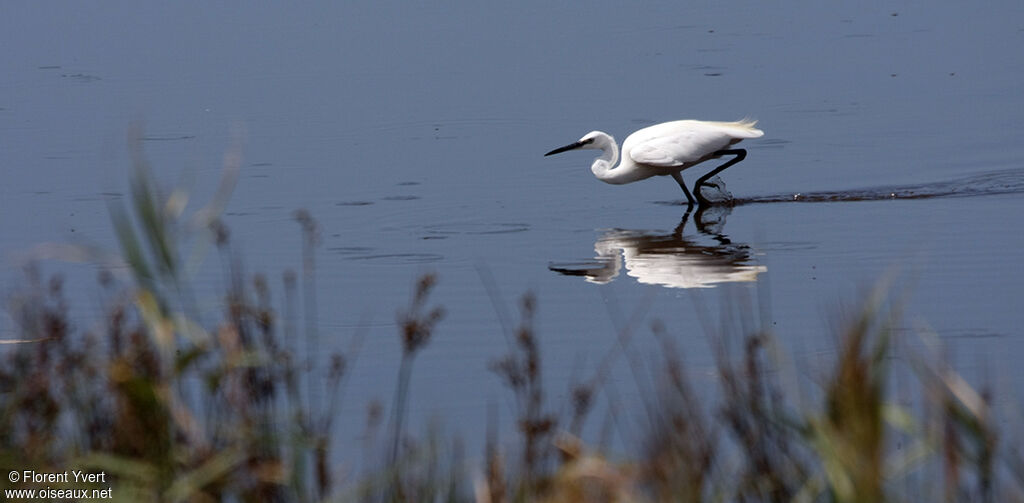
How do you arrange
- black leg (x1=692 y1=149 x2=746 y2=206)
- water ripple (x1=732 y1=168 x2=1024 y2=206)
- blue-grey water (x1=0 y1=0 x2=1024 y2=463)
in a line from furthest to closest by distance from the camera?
black leg (x1=692 y1=149 x2=746 y2=206), water ripple (x1=732 y1=168 x2=1024 y2=206), blue-grey water (x1=0 y1=0 x2=1024 y2=463)

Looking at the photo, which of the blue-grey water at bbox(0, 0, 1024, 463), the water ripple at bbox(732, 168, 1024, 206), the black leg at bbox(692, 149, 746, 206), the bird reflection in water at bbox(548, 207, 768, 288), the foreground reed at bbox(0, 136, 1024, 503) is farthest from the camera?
the black leg at bbox(692, 149, 746, 206)

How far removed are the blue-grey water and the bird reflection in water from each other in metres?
0.03

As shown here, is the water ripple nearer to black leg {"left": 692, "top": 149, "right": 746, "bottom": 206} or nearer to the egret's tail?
black leg {"left": 692, "top": 149, "right": 746, "bottom": 206}

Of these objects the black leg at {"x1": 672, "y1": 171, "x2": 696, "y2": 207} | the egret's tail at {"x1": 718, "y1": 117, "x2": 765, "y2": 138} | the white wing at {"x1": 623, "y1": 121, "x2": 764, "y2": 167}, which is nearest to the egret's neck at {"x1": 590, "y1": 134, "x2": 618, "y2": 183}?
the white wing at {"x1": 623, "y1": 121, "x2": 764, "y2": 167}

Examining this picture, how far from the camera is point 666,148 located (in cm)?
976

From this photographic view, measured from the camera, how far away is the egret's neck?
9812 mm

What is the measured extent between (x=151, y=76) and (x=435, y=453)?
1177 centimetres

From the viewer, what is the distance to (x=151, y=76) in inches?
560

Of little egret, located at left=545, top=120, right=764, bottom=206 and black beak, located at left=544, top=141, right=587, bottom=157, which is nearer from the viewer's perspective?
little egret, located at left=545, top=120, right=764, bottom=206

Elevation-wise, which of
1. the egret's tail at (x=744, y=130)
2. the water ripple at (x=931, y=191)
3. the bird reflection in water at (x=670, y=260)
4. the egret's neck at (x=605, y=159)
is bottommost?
the bird reflection in water at (x=670, y=260)

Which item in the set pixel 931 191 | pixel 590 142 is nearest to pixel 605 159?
pixel 590 142

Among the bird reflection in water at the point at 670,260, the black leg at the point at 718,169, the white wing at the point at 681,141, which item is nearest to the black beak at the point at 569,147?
the white wing at the point at 681,141

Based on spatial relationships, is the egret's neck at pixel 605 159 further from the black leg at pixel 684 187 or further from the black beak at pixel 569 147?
the black leg at pixel 684 187

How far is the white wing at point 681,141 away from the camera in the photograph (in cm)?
973
